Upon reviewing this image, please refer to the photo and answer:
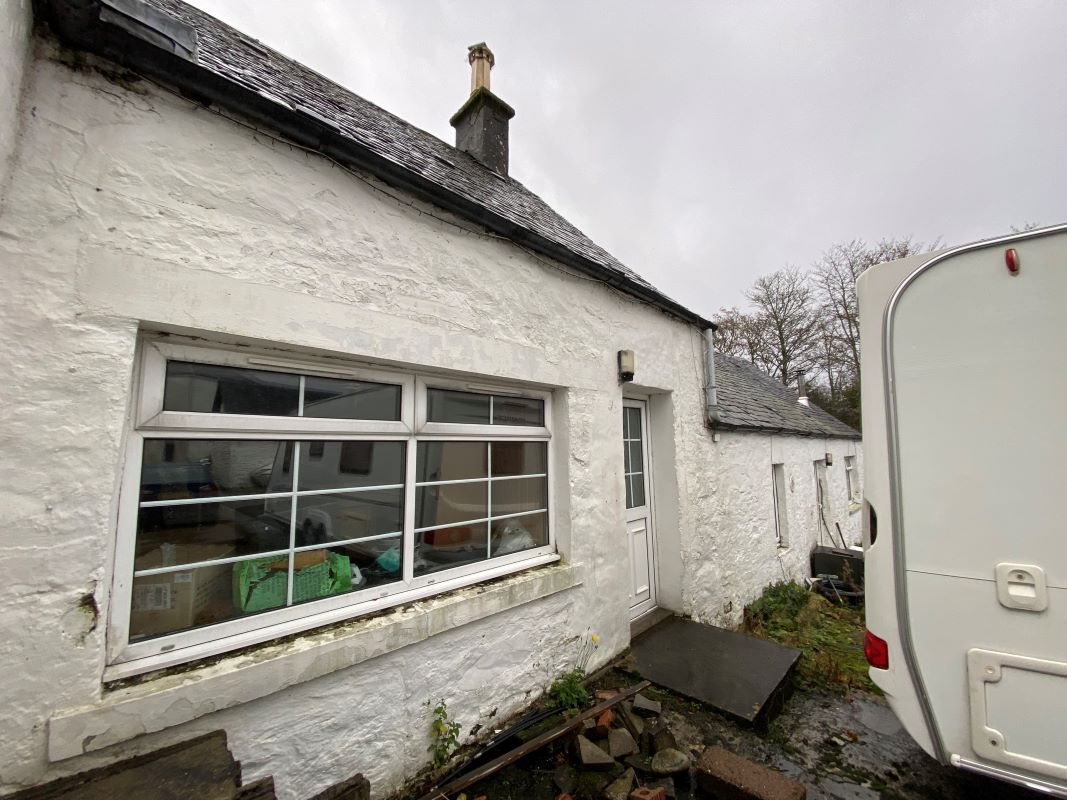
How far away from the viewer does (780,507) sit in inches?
321

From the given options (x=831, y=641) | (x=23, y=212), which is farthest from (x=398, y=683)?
(x=831, y=641)

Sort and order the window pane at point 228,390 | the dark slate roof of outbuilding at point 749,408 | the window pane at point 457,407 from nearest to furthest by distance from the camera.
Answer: the window pane at point 228,390 < the window pane at point 457,407 < the dark slate roof of outbuilding at point 749,408

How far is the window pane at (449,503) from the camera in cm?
294

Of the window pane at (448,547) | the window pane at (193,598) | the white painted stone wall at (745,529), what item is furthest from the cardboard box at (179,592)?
the white painted stone wall at (745,529)

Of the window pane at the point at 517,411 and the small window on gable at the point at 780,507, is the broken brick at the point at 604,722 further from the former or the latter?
the small window on gable at the point at 780,507

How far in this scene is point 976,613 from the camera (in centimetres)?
208

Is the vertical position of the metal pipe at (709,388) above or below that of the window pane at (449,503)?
above

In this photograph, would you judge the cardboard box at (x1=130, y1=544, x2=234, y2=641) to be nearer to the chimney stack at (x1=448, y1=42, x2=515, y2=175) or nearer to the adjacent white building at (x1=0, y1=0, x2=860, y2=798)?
the adjacent white building at (x1=0, y1=0, x2=860, y2=798)

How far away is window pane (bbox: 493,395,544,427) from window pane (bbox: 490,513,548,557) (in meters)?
0.83

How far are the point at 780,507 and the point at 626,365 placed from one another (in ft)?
19.6

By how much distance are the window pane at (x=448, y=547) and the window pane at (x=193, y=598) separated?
85 cm

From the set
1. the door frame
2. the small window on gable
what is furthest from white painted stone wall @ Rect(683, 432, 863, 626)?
the door frame

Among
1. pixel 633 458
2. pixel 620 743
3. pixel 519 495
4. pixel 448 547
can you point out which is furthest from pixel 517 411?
pixel 620 743

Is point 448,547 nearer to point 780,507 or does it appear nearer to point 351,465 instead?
point 351,465
